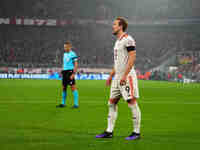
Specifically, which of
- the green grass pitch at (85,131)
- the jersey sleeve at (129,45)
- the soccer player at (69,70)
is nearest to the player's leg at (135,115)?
the green grass pitch at (85,131)

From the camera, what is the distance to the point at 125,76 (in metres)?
6.15

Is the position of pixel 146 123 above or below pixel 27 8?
below

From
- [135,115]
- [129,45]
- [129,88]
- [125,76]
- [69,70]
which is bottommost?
[135,115]

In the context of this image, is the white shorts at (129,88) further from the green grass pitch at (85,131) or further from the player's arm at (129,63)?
the green grass pitch at (85,131)

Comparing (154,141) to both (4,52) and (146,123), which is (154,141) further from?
(4,52)

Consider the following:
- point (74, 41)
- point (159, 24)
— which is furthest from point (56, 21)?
point (159, 24)

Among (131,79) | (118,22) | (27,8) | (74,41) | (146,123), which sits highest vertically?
(27,8)

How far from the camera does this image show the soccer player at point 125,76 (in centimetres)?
620

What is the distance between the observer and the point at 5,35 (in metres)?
55.8

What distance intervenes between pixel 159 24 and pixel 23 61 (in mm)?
22212

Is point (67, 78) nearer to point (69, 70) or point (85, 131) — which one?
point (69, 70)

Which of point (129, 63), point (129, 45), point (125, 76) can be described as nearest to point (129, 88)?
point (125, 76)

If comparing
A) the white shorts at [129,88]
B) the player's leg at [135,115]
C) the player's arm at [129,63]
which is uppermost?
the player's arm at [129,63]

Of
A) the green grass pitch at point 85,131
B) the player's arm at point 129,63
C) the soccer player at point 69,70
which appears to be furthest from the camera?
the soccer player at point 69,70
